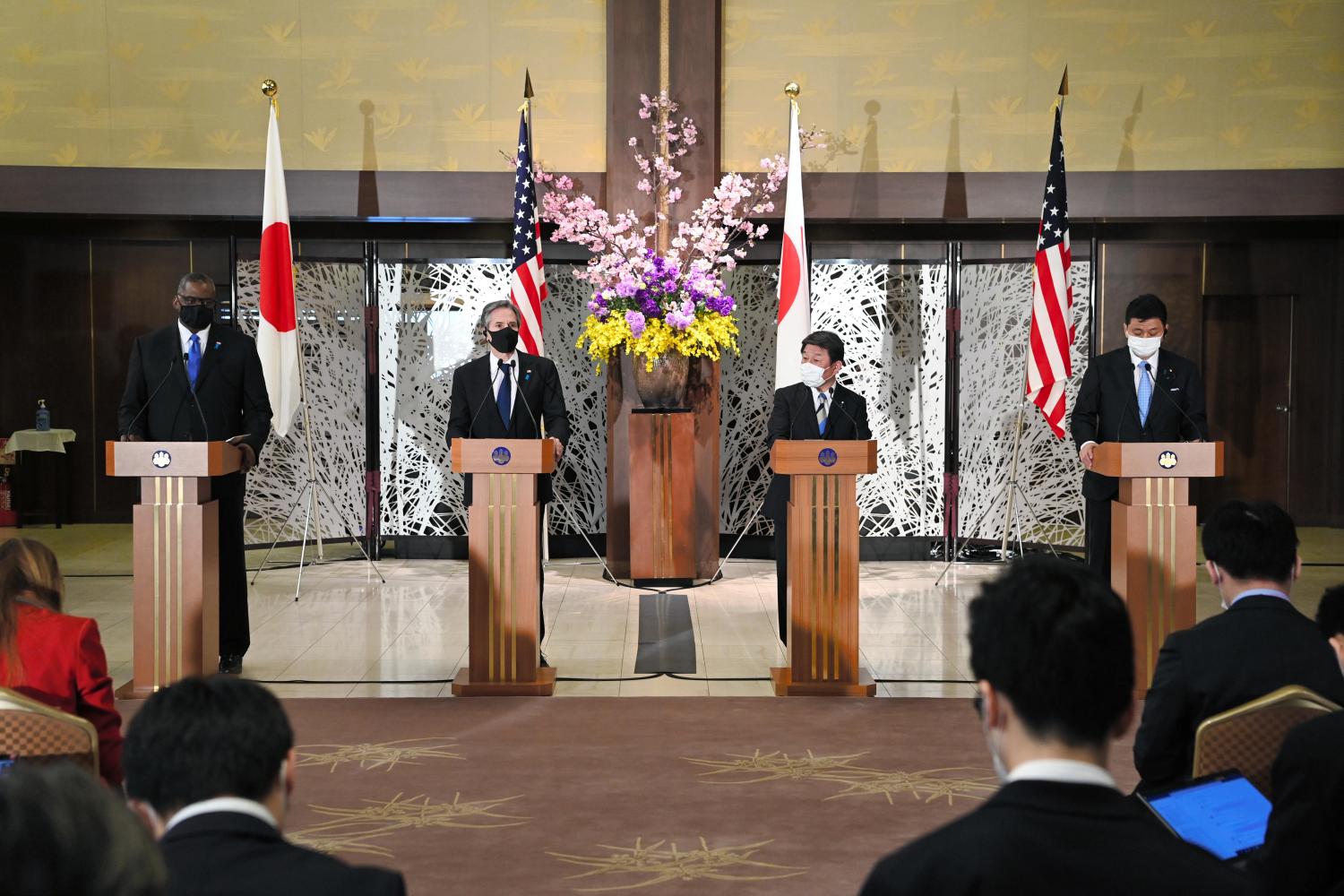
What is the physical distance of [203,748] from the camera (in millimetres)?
1471

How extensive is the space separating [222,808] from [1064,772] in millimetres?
898

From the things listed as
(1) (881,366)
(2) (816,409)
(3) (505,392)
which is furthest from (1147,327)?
(1) (881,366)

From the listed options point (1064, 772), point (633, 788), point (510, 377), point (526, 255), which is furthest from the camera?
point (526, 255)

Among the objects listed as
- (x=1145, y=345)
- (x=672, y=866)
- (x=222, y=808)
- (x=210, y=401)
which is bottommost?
(x=672, y=866)

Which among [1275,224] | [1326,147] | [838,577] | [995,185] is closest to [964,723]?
[838,577]

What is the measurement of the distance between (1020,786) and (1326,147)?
840 centimetres

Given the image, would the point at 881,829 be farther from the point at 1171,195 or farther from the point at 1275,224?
the point at 1275,224

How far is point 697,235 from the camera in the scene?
782cm

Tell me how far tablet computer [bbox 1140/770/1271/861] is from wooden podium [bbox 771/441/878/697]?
10.0ft

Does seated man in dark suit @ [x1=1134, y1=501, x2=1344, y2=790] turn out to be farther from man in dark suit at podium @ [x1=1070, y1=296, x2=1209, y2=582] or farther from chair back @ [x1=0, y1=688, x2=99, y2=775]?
man in dark suit at podium @ [x1=1070, y1=296, x2=1209, y2=582]

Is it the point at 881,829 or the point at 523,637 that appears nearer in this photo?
the point at 881,829

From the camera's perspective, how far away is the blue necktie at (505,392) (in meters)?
5.74

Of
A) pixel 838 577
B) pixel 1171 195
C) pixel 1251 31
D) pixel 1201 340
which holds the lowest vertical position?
pixel 838 577

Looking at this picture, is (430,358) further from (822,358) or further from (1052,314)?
(1052,314)
